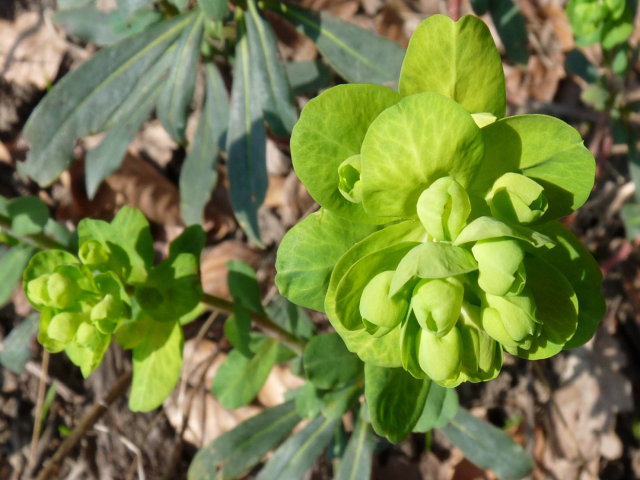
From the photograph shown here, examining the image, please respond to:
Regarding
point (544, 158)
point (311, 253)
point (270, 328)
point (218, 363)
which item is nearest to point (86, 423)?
point (270, 328)

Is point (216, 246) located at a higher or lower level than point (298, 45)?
lower

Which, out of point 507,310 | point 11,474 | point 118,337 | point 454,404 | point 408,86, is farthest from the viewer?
point 11,474

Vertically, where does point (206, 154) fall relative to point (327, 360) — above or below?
above

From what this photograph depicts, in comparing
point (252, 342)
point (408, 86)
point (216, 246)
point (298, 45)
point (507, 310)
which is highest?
point (408, 86)

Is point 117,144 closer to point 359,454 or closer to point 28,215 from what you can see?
point 28,215

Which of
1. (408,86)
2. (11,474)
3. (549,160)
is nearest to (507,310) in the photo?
(549,160)

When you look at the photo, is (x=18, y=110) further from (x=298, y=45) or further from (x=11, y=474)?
(x=11, y=474)
